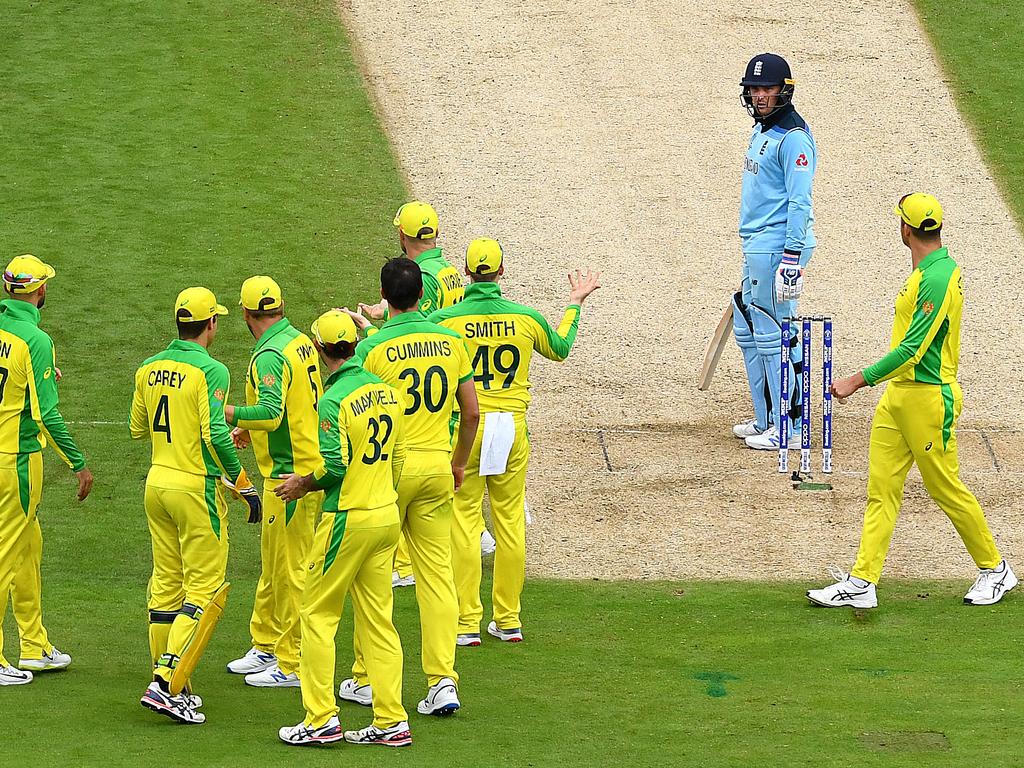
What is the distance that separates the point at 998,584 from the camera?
10.1 meters

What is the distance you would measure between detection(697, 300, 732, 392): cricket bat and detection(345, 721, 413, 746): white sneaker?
6.53 meters

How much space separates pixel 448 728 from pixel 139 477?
505 cm

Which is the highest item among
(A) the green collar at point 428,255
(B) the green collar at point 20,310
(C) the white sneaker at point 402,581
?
(A) the green collar at point 428,255

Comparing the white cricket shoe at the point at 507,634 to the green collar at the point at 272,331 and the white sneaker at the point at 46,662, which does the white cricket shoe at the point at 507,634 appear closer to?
the green collar at the point at 272,331

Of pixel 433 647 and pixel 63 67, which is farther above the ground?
pixel 63 67

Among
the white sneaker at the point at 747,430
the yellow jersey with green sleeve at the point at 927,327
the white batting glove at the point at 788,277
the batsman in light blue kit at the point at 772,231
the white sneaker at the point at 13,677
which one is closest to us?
the white sneaker at the point at 13,677

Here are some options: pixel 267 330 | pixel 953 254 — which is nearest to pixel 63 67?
pixel 953 254

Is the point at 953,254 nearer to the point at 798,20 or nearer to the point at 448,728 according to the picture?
the point at 798,20

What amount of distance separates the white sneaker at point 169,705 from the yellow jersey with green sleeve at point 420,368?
1.74 m

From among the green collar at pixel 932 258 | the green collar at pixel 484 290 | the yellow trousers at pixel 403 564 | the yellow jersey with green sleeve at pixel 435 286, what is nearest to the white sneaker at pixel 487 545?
the yellow trousers at pixel 403 564

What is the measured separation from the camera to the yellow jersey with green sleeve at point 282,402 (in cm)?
847

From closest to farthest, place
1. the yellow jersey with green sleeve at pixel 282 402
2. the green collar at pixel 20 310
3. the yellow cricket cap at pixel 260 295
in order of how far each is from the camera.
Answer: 1. the yellow jersey with green sleeve at pixel 282 402
2. the yellow cricket cap at pixel 260 295
3. the green collar at pixel 20 310

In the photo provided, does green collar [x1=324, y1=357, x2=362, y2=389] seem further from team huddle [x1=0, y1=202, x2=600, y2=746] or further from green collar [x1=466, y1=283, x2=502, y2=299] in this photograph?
green collar [x1=466, y1=283, x2=502, y2=299]

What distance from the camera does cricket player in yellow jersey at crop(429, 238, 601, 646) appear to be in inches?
366
